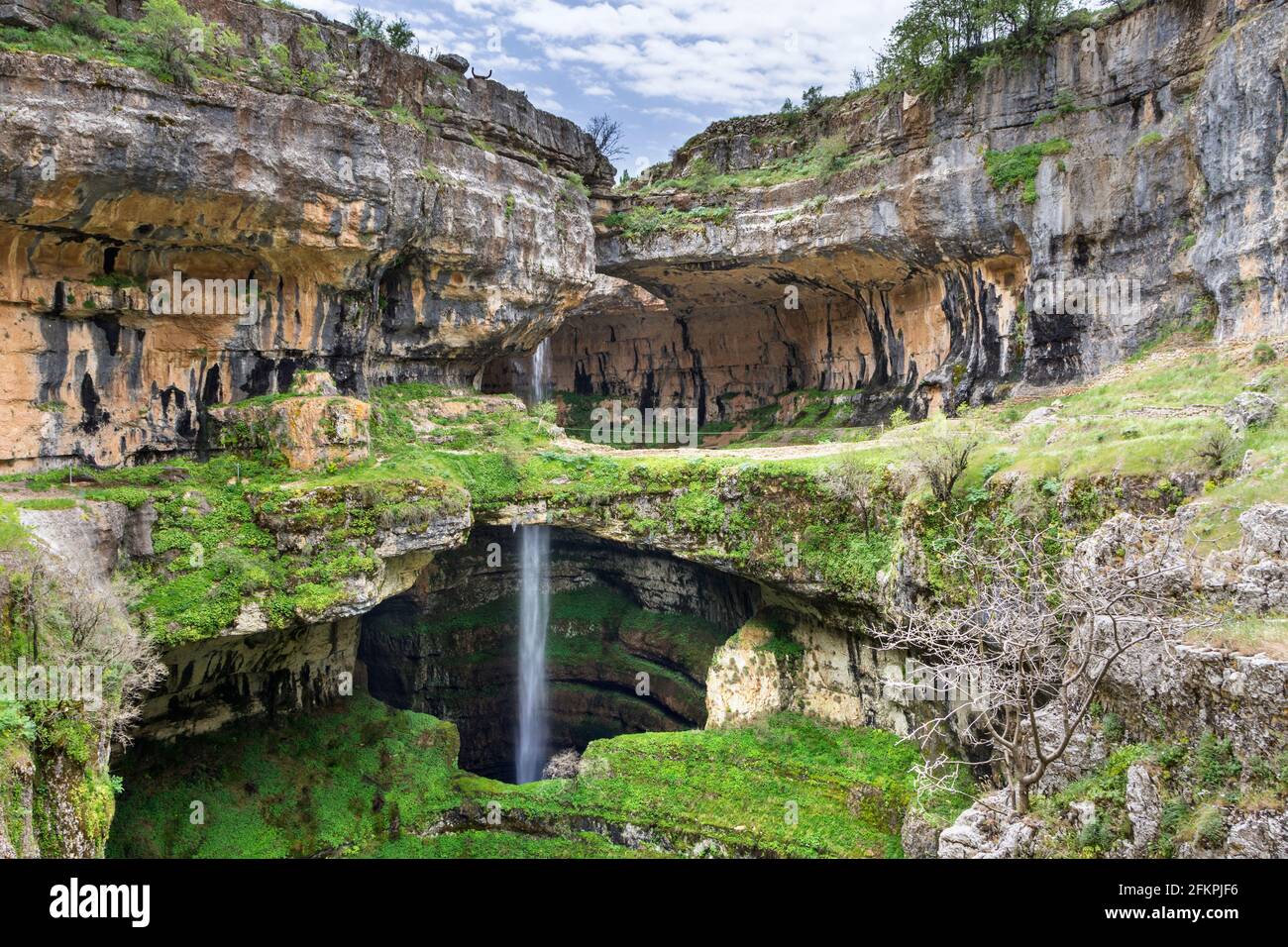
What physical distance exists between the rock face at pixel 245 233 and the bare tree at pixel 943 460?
519 inches

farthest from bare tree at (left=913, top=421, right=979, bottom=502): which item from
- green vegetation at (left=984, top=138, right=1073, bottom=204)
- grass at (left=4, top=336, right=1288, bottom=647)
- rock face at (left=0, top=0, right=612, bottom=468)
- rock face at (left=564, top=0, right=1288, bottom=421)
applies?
rock face at (left=0, top=0, right=612, bottom=468)

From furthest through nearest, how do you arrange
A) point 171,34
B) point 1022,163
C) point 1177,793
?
point 1022,163 < point 171,34 < point 1177,793

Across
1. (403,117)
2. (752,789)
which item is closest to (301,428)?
(403,117)

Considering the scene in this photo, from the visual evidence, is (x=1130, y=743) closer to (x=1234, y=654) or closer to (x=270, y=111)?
(x=1234, y=654)

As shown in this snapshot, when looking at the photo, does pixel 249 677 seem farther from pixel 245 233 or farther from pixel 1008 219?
pixel 1008 219

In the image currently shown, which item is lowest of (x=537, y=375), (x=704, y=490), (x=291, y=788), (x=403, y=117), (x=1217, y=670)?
(x=291, y=788)

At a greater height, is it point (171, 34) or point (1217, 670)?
point (171, 34)

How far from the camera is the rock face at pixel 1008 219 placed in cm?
1772

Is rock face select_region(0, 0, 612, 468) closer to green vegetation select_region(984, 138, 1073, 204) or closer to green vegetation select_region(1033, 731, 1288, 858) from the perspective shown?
green vegetation select_region(984, 138, 1073, 204)

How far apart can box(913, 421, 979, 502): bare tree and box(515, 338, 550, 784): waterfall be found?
14506mm

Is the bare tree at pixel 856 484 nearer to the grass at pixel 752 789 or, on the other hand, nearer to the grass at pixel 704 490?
the grass at pixel 704 490

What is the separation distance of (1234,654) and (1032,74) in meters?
18.8

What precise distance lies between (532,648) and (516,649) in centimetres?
65

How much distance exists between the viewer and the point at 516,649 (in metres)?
26.3
